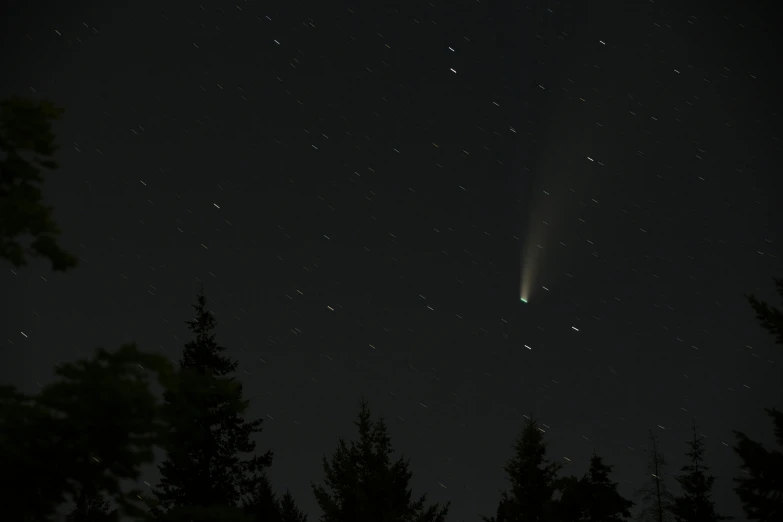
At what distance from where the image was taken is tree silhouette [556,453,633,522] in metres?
20.7

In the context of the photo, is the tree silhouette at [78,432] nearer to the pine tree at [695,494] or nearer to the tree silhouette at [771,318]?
the tree silhouette at [771,318]

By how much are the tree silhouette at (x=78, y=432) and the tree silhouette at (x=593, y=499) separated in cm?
1859

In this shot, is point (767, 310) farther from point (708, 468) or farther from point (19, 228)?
point (708, 468)

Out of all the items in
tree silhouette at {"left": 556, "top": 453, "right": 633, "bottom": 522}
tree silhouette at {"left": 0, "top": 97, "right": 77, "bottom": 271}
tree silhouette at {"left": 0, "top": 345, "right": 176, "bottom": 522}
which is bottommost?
tree silhouette at {"left": 0, "top": 345, "right": 176, "bottom": 522}

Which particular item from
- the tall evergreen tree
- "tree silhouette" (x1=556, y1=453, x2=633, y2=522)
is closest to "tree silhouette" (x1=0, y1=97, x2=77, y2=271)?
the tall evergreen tree

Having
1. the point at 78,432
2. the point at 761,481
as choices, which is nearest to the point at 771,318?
the point at 761,481

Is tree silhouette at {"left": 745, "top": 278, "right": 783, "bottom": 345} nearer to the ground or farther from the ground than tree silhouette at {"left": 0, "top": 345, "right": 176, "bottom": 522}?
farther from the ground

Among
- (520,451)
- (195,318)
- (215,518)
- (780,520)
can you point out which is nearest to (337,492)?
(520,451)

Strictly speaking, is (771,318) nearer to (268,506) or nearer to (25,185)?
(25,185)

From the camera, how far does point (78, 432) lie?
5.25 m

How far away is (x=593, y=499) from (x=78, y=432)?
19.1 metres

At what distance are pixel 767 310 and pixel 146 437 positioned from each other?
10829 mm

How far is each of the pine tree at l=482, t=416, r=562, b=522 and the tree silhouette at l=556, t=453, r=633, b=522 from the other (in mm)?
1732

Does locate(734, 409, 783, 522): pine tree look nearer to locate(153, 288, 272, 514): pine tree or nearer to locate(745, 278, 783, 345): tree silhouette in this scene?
locate(745, 278, 783, 345): tree silhouette
